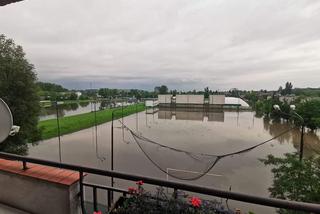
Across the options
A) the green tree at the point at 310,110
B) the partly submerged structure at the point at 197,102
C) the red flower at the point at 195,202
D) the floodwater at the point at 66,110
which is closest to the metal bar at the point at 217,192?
the red flower at the point at 195,202

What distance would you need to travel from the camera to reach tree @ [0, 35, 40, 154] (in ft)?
30.1

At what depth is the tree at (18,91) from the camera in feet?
30.1

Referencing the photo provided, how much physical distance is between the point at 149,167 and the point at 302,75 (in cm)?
1297

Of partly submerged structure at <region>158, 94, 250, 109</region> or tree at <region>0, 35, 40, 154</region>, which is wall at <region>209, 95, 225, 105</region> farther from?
tree at <region>0, 35, 40, 154</region>

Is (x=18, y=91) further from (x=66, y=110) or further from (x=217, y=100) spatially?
(x=66, y=110)

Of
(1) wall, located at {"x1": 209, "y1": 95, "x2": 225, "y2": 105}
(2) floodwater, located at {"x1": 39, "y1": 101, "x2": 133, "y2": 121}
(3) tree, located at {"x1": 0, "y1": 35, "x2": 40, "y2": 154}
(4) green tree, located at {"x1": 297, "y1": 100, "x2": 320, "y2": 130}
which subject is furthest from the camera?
(1) wall, located at {"x1": 209, "y1": 95, "x2": 225, "y2": 105}

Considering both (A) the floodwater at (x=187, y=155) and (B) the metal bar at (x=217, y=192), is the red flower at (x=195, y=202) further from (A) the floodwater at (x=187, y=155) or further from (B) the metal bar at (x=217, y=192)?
(A) the floodwater at (x=187, y=155)

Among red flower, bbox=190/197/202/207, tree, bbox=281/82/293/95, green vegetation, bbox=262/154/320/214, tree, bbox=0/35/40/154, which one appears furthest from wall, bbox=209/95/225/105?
tree, bbox=281/82/293/95

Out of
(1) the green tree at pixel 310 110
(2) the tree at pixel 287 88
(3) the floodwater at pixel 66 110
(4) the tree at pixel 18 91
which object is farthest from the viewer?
(2) the tree at pixel 287 88

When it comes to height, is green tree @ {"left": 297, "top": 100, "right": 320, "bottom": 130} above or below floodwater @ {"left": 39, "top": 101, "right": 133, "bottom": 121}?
above

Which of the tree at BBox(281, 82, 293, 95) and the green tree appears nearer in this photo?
the green tree

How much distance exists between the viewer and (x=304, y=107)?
17375 mm

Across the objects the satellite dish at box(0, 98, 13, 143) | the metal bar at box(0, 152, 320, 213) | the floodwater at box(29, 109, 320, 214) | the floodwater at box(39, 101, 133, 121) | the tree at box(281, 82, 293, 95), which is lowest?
the floodwater at box(29, 109, 320, 214)

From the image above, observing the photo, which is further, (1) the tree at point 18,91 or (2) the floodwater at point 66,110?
(2) the floodwater at point 66,110
